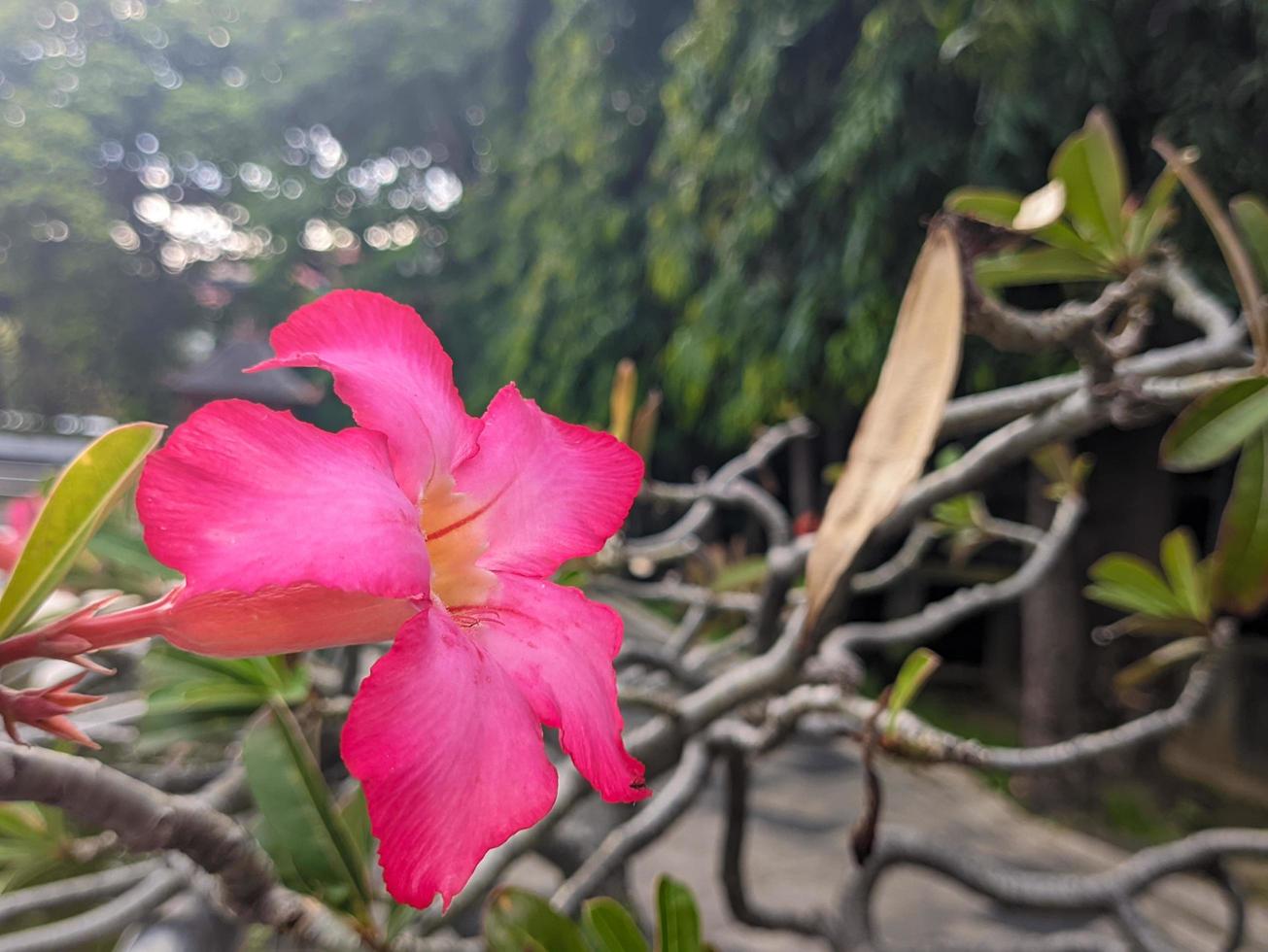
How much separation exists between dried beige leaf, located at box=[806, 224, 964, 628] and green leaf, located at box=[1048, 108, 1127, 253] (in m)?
0.18

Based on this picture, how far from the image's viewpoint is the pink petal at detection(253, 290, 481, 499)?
17 cm

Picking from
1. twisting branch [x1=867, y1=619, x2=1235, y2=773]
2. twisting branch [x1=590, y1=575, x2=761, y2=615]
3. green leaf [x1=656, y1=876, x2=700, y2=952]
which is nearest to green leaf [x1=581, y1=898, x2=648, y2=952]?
green leaf [x1=656, y1=876, x2=700, y2=952]

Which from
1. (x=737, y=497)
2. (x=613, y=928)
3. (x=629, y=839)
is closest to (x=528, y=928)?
(x=613, y=928)

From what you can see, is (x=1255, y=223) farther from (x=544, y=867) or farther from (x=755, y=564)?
(x=544, y=867)

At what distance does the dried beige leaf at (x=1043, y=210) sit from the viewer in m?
0.38

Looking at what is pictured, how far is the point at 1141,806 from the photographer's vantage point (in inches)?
90.4

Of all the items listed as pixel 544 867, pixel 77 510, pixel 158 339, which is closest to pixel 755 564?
pixel 77 510

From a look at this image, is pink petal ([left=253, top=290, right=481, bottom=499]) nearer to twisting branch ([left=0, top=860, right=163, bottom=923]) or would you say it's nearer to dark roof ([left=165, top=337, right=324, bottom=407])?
twisting branch ([left=0, top=860, right=163, bottom=923])

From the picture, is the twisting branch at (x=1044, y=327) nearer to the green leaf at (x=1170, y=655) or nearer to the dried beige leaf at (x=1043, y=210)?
the dried beige leaf at (x=1043, y=210)

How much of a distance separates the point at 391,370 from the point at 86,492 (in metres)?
0.10

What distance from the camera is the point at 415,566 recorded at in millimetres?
149

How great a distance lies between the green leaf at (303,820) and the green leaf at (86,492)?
0.18 metres

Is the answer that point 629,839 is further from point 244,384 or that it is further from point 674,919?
point 244,384

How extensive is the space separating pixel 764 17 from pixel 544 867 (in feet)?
8.49
